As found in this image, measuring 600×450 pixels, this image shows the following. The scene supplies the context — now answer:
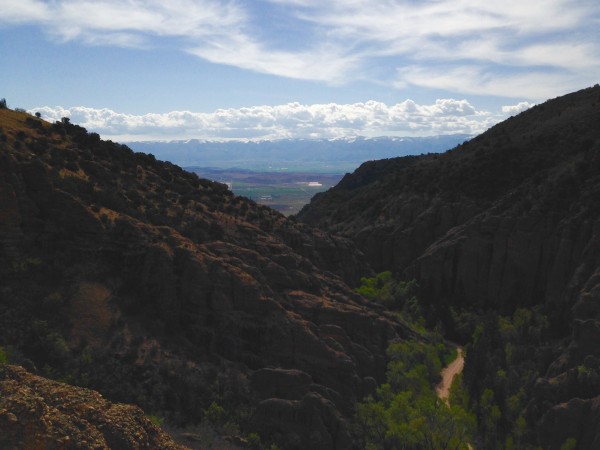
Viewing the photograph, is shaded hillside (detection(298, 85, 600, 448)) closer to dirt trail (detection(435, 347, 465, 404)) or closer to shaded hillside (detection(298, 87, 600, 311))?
shaded hillside (detection(298, 87, 600, 311))

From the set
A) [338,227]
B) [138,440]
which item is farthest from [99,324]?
[338,227]

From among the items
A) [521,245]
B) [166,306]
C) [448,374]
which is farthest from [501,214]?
[166,306]

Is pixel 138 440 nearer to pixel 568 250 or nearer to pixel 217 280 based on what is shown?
pixel 217 280

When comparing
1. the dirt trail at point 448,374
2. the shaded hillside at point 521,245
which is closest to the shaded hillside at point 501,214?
the shaded hillside at point 521,245

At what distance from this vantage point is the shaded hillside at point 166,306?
43094 mm

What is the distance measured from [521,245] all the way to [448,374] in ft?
84.4

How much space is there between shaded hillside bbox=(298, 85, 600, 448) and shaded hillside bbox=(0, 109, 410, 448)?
1603cm

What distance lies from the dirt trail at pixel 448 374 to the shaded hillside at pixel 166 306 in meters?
8.14

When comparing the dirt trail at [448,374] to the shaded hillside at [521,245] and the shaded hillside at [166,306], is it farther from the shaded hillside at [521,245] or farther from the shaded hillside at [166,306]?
the shaded hillside at [166,306]

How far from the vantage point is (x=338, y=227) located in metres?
118

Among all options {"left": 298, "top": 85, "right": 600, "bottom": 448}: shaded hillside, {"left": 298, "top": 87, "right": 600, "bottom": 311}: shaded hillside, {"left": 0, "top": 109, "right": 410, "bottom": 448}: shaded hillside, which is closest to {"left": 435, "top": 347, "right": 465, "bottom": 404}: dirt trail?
{"left": 298, "top": 85, "right": 600, "bottom": 448}: shaded hillside

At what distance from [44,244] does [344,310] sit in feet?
98.1

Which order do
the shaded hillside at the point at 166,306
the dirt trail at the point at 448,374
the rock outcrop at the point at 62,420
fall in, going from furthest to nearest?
the dirt trail at the point at 448,374 → the shaded hillside at the point at 166,306 → the rock outcrop at the point at 62,420

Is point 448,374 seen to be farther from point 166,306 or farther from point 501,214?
point 166,306
